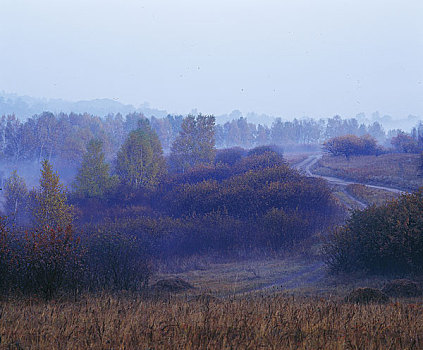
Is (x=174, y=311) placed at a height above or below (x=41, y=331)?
below

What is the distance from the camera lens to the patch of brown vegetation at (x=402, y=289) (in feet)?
38.1

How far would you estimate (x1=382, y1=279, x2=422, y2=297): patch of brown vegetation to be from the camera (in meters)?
11.6

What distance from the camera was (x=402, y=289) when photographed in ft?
38.7

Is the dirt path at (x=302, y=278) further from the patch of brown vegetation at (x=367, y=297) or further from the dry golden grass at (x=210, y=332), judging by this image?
the dry golden grass at (x=210, y=332)

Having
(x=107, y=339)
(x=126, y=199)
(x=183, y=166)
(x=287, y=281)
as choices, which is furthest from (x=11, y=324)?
(x=183, y=166)

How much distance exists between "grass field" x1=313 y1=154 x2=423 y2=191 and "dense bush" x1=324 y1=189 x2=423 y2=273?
19.6 m

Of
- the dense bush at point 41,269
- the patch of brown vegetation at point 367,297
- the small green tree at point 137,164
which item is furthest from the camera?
the small green tree at point 137,164

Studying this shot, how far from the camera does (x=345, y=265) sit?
692 inches

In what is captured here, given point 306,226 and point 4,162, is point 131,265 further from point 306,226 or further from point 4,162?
point 4,162

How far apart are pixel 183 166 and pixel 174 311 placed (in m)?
55.9

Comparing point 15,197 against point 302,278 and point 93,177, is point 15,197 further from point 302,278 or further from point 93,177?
point 302,278

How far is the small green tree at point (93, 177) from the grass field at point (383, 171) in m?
30.7

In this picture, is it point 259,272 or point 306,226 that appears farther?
point 306,226

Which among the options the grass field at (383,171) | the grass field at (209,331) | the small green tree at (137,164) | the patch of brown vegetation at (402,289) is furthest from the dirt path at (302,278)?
the small green tree at (137,164)
